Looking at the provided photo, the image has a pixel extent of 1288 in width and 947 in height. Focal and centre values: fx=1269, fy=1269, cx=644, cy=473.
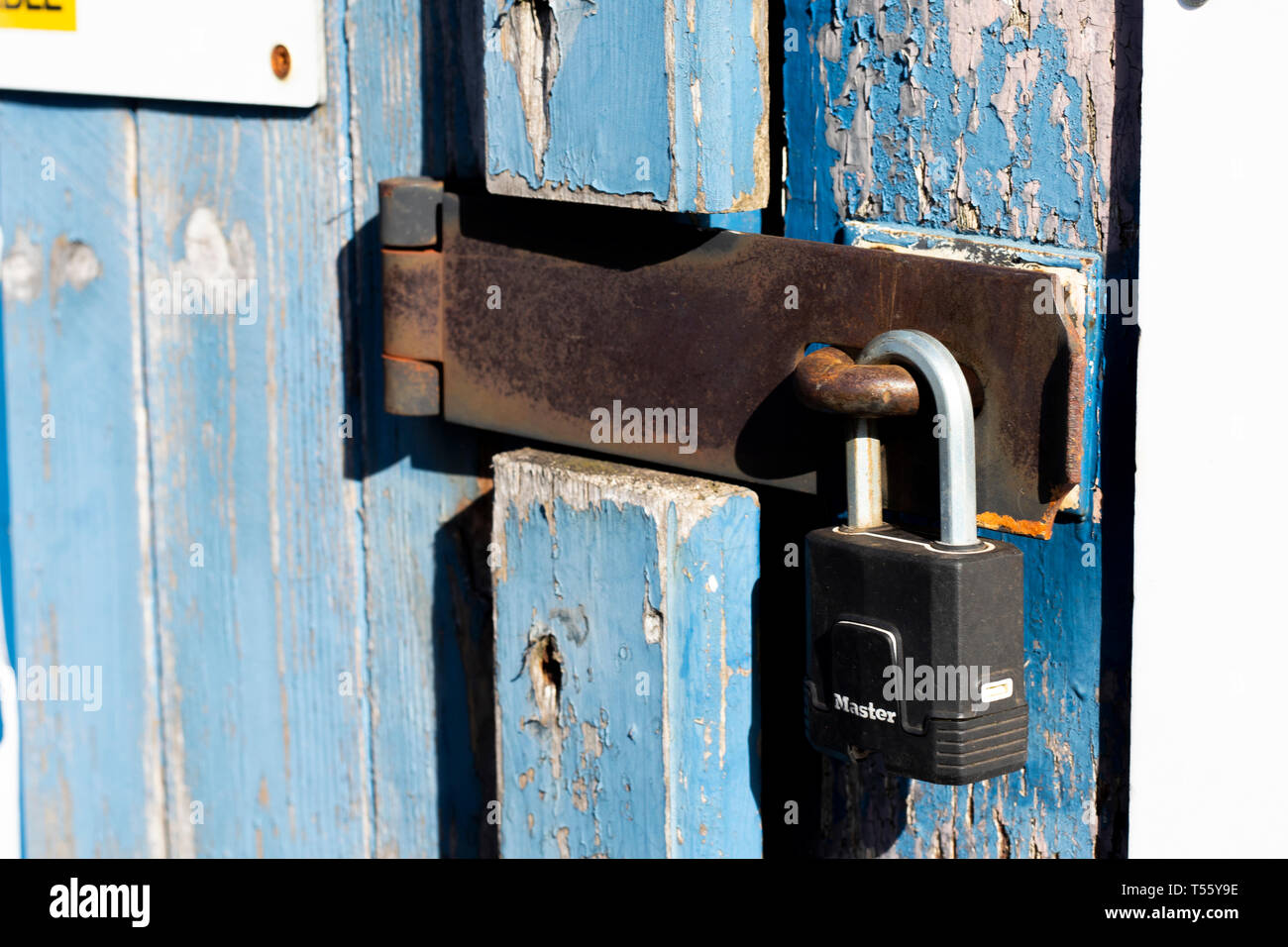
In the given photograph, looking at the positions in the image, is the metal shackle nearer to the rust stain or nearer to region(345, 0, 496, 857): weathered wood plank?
the rust stain

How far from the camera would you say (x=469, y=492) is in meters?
0.90

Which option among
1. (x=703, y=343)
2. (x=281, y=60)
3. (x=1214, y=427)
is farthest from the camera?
(x=281, y=60)

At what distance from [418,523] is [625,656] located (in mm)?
229

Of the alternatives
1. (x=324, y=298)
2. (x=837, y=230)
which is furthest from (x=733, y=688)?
(x=324, y=298)

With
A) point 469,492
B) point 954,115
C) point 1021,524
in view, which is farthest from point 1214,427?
point 469,492

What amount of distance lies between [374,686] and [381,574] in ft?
0.29

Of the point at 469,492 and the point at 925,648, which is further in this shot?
the point at 469,492

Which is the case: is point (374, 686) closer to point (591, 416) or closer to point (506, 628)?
point (506, 628)

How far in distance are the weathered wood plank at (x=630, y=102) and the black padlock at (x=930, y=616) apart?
0.13 meters

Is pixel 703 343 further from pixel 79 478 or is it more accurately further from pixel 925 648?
pixel 79 478

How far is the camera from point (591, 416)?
787 mm

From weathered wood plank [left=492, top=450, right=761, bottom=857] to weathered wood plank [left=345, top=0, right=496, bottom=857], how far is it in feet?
0.33

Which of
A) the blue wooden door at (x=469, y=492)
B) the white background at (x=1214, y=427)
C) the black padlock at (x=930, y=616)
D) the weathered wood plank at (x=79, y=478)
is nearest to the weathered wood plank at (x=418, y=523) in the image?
the blue wooden door at (x=469, y=492)

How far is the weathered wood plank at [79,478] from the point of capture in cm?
94
